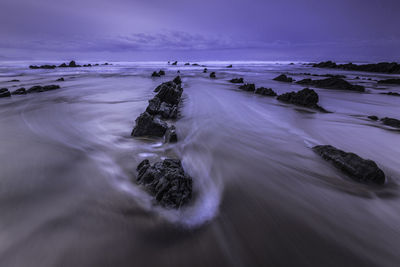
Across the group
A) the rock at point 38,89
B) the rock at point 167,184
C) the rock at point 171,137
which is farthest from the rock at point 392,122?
the rock at point 38,89

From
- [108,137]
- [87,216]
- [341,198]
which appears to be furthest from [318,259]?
[108,137]

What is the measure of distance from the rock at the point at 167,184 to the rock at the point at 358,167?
8.01ft

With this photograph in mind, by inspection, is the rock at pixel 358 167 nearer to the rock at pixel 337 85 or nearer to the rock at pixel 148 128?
the rock at pixel 148 128

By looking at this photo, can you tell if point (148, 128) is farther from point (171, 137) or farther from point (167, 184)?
point (167, 184)

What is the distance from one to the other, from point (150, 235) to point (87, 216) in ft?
2.56

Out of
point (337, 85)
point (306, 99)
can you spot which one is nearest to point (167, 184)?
point (306, 99)

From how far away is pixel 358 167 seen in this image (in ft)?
8.29

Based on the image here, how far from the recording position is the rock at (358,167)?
8.04 ft

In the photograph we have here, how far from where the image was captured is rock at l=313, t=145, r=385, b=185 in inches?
96.4

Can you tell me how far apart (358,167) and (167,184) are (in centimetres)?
278

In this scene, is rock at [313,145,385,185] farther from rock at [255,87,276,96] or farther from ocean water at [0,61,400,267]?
rock at [255,87,276,96]

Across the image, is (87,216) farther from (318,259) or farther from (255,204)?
(318,259)

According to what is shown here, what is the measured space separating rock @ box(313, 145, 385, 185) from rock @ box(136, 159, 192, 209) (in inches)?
96.2

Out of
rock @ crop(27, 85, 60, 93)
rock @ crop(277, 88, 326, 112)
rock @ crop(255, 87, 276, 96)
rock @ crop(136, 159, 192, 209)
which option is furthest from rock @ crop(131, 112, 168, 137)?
rock @ crop(27, 85, 60, 93)
